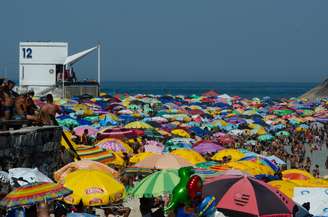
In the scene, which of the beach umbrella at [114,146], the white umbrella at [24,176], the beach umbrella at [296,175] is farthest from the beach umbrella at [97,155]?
the white umbrella at [24,176]

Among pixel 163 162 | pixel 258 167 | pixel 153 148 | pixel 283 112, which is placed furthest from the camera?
pixel 283 112

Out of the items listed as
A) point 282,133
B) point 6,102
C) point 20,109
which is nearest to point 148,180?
point 6,102

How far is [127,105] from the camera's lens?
4172 centimetres

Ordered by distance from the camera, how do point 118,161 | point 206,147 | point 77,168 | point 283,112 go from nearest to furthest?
point 77,168, point 118,161, point 206,147, point 283,112

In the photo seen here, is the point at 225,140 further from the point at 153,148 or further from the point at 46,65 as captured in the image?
the point at 46,65

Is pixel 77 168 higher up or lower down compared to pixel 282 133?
higher up

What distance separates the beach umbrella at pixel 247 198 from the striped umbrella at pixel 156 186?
0.64m

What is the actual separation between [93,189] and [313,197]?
324 centimetres

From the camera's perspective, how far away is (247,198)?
7516 mm

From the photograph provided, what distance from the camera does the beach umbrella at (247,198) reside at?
7344mm

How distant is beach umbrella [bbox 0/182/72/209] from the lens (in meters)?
7.38

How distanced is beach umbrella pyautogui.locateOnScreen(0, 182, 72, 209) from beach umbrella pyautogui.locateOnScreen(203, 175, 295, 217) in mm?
1780

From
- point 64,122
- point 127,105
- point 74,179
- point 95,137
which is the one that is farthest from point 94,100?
point 74,179

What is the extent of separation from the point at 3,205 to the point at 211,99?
48.4 meters
